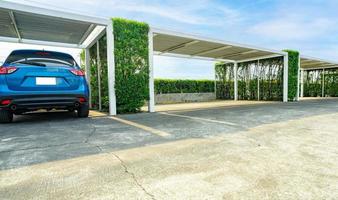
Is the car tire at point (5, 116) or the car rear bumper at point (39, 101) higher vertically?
the car rear bumper at point (39, 101)

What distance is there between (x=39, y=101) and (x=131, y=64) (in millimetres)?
2826

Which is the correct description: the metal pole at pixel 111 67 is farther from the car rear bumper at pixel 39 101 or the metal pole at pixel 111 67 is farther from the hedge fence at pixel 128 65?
the car rear bumper at pixel 39 101

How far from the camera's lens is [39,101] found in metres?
4.01

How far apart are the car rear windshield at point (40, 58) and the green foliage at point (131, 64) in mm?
1746

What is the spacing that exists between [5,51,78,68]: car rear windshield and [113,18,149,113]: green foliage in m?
1.75

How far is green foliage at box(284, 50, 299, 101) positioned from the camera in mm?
11320

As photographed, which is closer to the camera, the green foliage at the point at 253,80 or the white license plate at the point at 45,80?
the white license plate at the point at 45,80

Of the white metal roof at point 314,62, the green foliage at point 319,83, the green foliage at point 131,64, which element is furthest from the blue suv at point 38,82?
the green foliage at point 319,83

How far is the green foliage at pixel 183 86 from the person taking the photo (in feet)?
42.5

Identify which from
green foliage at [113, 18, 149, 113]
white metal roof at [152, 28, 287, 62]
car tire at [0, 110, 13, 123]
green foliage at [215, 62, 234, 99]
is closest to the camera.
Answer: car tire at [0, 110, 13, 123]

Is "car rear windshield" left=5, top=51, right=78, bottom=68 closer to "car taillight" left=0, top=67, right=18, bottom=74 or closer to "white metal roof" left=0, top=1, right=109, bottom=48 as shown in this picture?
"car taillight" left=0, top=67, right=18, bottom=74

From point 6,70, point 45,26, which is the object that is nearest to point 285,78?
point 45,26

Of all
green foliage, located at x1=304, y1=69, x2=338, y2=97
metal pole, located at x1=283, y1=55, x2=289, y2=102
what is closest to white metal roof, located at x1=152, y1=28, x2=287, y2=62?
metal pole, located at x1=283, y1=55, x2=289, y2=102

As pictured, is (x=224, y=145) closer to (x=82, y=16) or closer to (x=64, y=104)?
(x=64, y=104)
